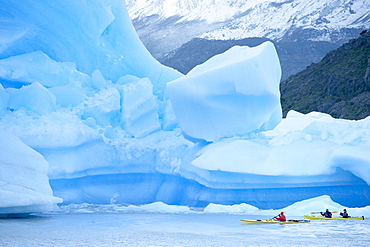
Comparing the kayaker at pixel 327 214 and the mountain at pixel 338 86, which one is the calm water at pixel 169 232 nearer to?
the kayaker at pixel 327 214

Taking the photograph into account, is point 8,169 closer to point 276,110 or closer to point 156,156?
point 156,156

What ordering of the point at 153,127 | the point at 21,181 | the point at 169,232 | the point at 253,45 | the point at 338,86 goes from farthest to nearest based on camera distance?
the point at 253,45, the point at 338,86, the point at 153,127, the point at 21,181, the point at 169,232

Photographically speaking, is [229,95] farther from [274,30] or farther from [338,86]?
[274,30]

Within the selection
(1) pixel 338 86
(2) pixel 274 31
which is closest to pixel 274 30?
(2) pixel 274 31

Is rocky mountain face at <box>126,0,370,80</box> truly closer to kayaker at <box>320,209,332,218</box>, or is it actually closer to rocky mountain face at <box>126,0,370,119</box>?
rocky mountain face at <box>126,0,370,119</box>

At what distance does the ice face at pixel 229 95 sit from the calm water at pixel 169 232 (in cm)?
379

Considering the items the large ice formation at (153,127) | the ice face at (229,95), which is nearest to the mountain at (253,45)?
the large ice formation at (153,127)

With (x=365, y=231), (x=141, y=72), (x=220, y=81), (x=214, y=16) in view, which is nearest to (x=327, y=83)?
(x=141, y=72)

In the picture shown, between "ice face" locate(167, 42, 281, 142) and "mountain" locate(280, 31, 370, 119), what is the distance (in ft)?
69.1

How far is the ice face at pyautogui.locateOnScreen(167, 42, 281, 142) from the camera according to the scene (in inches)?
631

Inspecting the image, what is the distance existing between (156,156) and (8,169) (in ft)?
21.9

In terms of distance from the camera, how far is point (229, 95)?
54.1 ft

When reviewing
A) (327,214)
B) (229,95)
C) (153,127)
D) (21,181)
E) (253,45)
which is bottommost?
(327,214)

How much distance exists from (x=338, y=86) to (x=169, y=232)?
34484 mm
